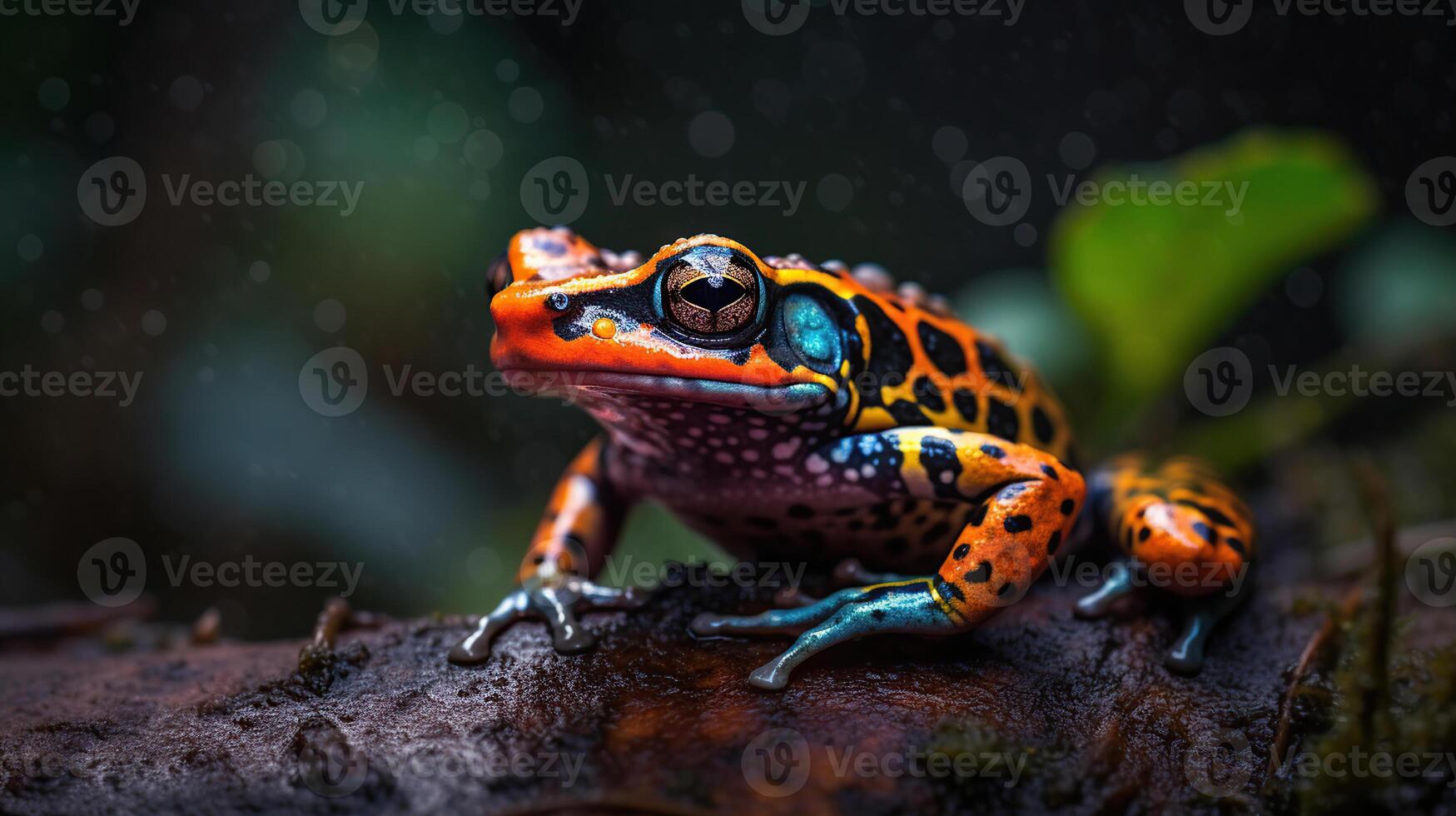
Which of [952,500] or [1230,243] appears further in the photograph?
[1230,243]

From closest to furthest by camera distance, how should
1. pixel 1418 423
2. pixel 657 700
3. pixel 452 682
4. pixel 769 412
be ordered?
1. pixel 657 700
2. pixel 452 682
3. pixel 769 412
4. pixel 1418 423

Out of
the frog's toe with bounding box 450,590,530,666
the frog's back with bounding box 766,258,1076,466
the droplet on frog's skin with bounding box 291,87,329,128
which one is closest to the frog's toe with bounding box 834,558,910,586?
the frog's back with bounding box 766,258,1076,466

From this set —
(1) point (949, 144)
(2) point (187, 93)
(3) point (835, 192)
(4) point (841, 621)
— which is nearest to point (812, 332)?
(4) point (841, 621)

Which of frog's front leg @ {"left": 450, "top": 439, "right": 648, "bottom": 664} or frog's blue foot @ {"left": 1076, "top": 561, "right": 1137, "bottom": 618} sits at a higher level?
frog's blue foot @ {"left": 1076, "top": 561, "right": 1137, "bottom": 618}

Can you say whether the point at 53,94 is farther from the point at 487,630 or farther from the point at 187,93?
the point at 487,630

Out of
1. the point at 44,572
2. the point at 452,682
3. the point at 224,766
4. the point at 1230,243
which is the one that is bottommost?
the point at 44,572

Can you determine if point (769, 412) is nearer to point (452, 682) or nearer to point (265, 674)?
point (452, 682)

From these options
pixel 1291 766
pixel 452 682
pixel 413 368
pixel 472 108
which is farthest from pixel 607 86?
pixel 1291 766

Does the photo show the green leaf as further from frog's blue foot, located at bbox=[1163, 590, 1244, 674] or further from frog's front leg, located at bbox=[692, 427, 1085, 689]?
frog's front leg, located at bbox=[692, 427, 1085, 689]
